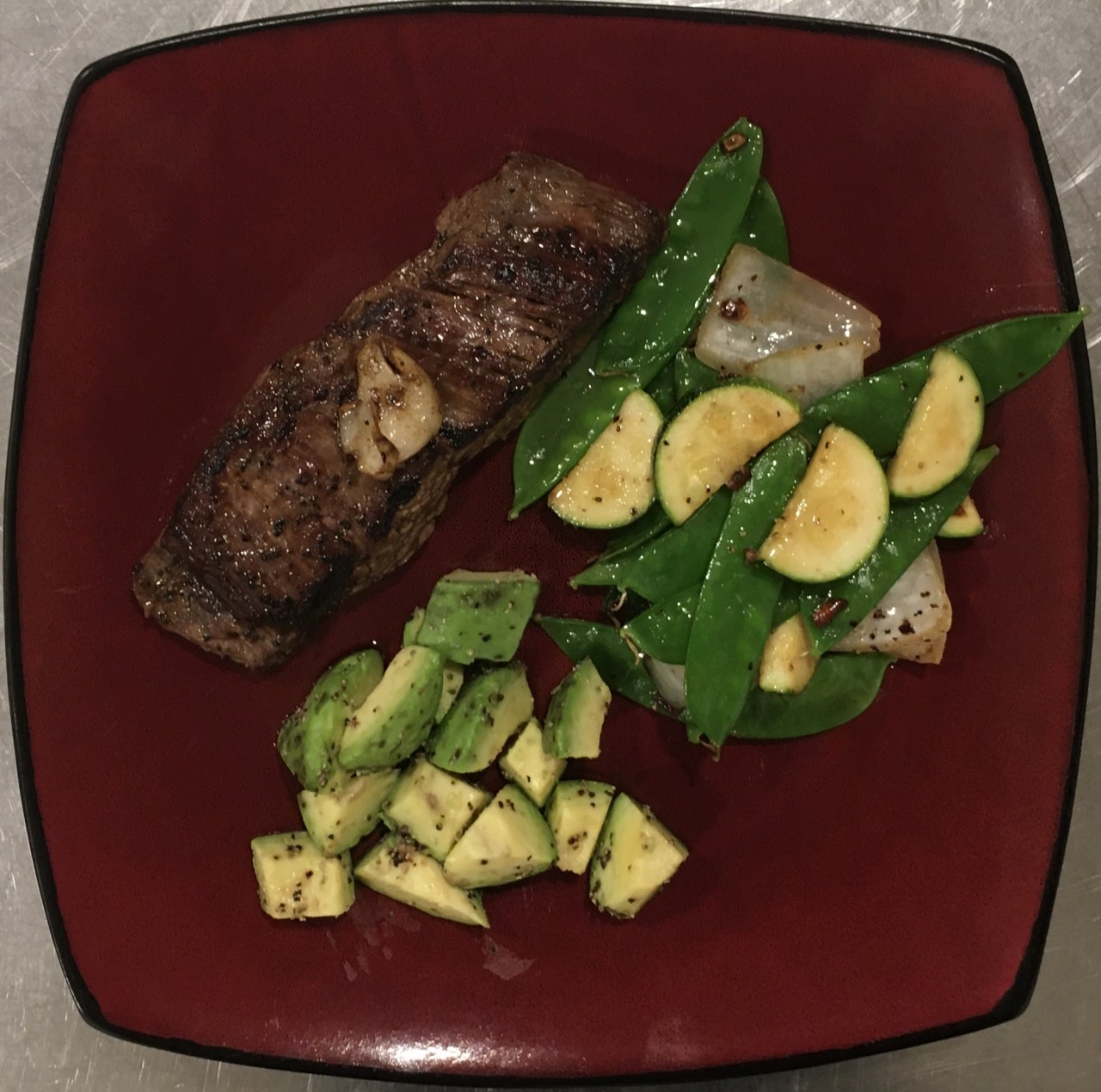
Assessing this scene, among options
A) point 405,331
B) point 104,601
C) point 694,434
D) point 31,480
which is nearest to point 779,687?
point 694,434

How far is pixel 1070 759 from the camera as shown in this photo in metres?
2.28

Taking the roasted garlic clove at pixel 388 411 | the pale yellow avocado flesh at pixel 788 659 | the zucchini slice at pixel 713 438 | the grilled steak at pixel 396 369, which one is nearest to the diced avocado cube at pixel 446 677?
the grilled steak at pixel 396 369

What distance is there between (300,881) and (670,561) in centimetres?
144

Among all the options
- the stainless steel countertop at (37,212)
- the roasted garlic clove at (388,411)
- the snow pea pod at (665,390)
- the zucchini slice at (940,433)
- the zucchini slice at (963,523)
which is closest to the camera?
the roasted garlic clove at (388,411)

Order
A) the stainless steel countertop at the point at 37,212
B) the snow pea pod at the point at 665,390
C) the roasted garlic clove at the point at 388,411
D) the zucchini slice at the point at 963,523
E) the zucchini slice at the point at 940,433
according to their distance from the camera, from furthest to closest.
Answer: the stainless steel countertop at the point at 37,212 → the snow pea pod at the point at 665,390 → the zucchini slice at the point at 963,523 → the zucchini slice at the point at 940,433 → the roasted garlic clove at the point at 388,411

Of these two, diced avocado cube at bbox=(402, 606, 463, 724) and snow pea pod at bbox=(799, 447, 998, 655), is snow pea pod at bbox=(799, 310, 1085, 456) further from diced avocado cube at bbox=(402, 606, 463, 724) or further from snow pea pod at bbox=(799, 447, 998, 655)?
diced avocado cube at bbox=(402, 606, 463, 724)

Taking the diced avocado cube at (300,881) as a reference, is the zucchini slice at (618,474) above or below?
above

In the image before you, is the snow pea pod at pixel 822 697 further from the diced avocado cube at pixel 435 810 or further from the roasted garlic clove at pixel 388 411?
the roasted garlic clove at pixel 388 411

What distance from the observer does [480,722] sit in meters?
2.26

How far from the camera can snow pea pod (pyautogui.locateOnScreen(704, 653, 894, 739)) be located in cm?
234

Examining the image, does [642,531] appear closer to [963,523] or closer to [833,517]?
[833,517]

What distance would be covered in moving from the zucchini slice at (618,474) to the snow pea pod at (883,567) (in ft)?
1.86

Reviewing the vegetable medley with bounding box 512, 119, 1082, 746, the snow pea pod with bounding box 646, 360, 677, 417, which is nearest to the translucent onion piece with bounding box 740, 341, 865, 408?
the vegetable medley with bounding box 512, 119, 1082, 746

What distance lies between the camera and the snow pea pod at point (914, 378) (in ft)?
7.20
